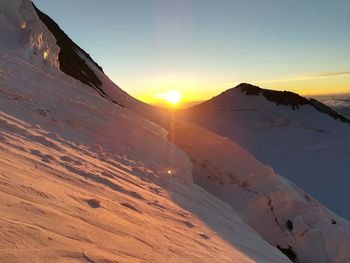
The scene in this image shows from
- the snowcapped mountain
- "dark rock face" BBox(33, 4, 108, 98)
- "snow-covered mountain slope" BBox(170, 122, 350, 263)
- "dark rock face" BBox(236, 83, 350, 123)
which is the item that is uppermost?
"dark rock face" BBox(33, 4, 108, 98)

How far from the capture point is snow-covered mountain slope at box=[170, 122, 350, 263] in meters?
11.3

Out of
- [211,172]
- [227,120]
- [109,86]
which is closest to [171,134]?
[211,172]

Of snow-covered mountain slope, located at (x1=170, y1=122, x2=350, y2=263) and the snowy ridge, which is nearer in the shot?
the snowy ridge

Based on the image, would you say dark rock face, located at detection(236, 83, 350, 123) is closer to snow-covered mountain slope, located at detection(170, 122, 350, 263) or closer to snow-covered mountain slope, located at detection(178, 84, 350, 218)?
snow-covered mountain slope, located at detection(178, 84, 350, 218)

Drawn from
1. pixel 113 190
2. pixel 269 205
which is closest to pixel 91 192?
pixel 113 190

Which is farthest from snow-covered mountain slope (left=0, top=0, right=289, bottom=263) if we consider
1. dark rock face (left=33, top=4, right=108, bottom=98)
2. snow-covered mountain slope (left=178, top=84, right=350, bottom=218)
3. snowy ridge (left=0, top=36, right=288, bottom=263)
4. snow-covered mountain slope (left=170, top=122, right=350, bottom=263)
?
snow-covered mountain slope (left=178, top=84, right=350, bottom=218)

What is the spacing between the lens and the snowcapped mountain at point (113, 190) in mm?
3581

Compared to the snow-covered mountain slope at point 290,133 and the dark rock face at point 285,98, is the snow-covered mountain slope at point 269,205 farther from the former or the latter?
the dark rock face at point 285,98

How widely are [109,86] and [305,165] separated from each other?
1426 centimetres

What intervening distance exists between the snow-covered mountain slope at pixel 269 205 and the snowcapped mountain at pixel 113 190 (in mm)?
36

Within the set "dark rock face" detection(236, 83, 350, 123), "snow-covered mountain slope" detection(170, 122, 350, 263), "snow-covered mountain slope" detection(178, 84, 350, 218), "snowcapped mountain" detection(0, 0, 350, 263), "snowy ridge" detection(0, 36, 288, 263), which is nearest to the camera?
"snowy ridge" detection(0, 36, 288, 263)

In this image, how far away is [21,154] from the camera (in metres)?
5.39

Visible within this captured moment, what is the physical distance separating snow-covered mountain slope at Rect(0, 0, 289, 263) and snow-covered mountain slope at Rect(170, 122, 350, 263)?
2079 mm

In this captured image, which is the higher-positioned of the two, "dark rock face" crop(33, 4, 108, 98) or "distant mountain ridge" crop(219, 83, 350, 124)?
"dark rock face" crop(33, 4, 108, 98)
